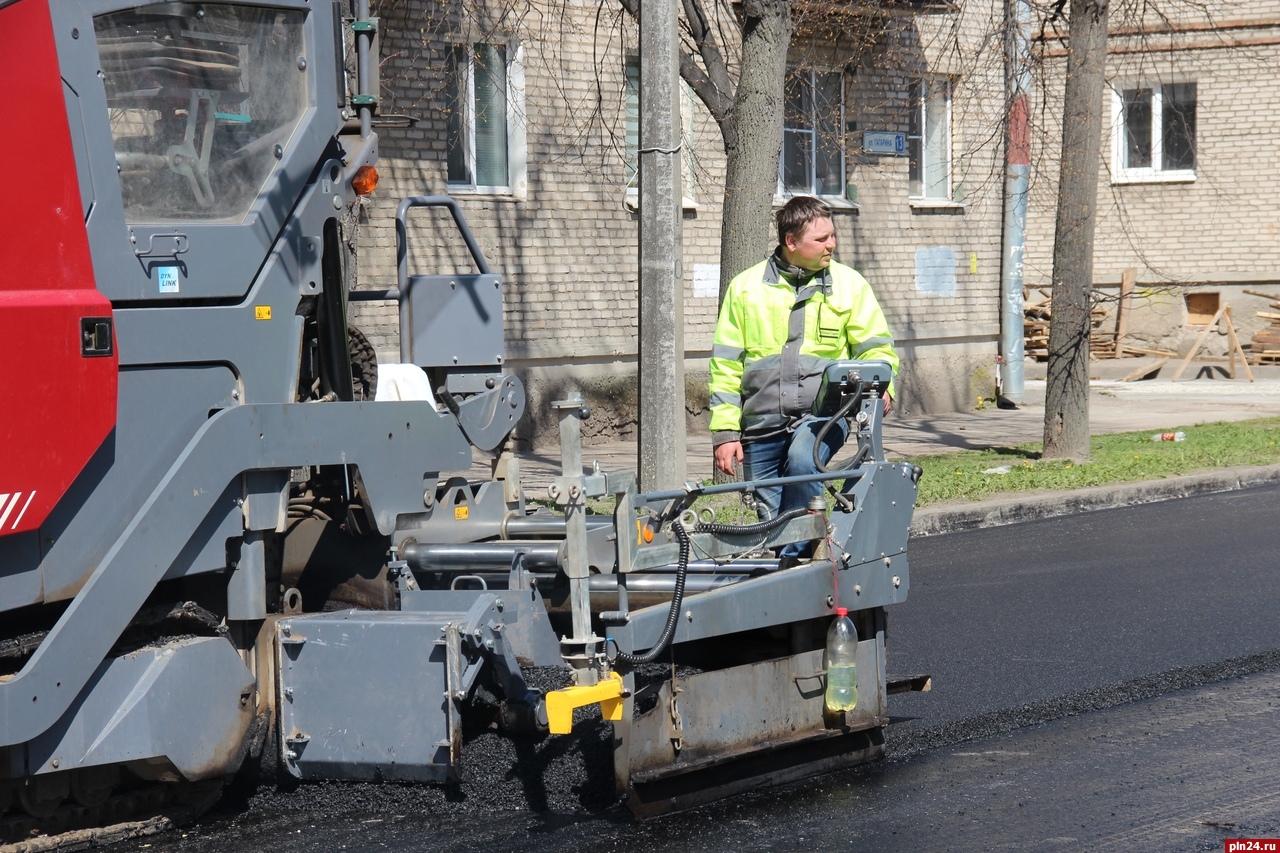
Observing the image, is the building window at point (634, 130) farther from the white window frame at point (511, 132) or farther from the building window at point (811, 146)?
the building window at point (811, 146)

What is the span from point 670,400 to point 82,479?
5900 millimetres

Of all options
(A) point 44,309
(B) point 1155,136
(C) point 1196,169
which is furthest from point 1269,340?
(A) point 44,309

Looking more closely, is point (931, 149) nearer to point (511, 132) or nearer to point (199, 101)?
point (511, 132)

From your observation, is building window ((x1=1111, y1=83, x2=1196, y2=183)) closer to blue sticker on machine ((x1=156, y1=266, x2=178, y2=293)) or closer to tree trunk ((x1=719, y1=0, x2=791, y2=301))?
tree trunk ((x1=719, y1=0, x2=791, y2=301))

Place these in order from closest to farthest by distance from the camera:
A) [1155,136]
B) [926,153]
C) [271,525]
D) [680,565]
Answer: [271,525] → [680,565] → [926,153] → [1155,136]

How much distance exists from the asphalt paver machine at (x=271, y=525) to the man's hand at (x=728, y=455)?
2.12ft

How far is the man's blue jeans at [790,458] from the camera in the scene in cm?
570

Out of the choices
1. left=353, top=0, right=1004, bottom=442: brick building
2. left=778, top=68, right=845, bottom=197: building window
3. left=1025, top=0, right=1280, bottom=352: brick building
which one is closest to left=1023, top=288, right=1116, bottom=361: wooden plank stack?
left=1025, top=0, right=1280, bottom=352: brick building

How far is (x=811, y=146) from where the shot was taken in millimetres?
18266

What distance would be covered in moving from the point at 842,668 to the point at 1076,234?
375 inches

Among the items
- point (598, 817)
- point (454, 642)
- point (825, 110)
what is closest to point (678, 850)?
point (598, 817)

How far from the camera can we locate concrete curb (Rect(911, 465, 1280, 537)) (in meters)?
10.6

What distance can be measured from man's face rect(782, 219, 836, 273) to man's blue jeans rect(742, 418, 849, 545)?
1.98 feet

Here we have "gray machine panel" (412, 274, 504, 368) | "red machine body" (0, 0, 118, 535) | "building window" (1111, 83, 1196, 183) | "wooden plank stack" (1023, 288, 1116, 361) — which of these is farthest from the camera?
"wooden plank stack" (1023, 288, 1116, 361)
